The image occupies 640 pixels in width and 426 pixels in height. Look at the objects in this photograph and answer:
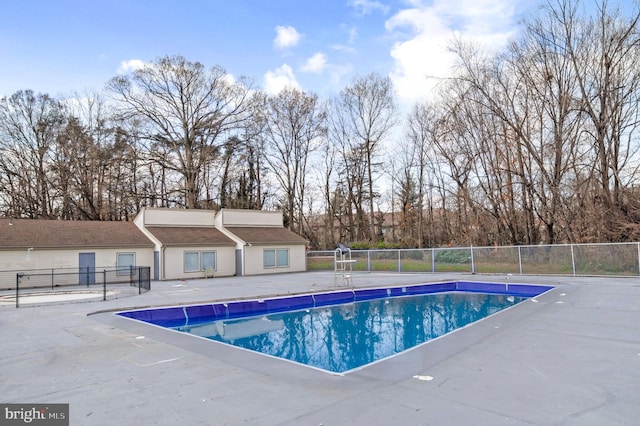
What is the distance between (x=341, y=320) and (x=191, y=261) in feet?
42.7

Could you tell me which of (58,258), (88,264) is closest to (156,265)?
(88,264)

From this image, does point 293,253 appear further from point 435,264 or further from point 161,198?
point 161,198

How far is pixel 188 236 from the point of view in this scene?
22.3 metres

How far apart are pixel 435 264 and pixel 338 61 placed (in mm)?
11489

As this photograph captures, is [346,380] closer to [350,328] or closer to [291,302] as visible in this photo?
[350,328]

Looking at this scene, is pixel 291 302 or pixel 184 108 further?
pixel 184 108

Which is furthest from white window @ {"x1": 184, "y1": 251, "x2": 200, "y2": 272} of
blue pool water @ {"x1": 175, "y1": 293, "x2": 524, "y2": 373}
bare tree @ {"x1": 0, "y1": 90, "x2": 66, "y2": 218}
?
bare tree @ {"x1": 0, "y1": 90, "x2": 66, "y2": 218}

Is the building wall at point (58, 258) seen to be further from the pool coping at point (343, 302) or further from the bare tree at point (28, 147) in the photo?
the bare tree at point (28, 147)

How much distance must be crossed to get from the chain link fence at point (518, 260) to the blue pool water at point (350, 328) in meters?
4.51

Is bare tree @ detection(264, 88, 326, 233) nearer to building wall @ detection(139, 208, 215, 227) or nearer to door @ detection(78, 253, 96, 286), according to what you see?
building wall @ detection(139, 208, 215, 227)

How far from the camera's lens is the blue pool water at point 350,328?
740 cm

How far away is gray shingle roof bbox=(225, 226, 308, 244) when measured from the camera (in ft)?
77.9

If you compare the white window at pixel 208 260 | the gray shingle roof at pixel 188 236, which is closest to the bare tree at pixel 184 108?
the gray shingle roof at pixel 188 236

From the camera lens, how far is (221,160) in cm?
3062
